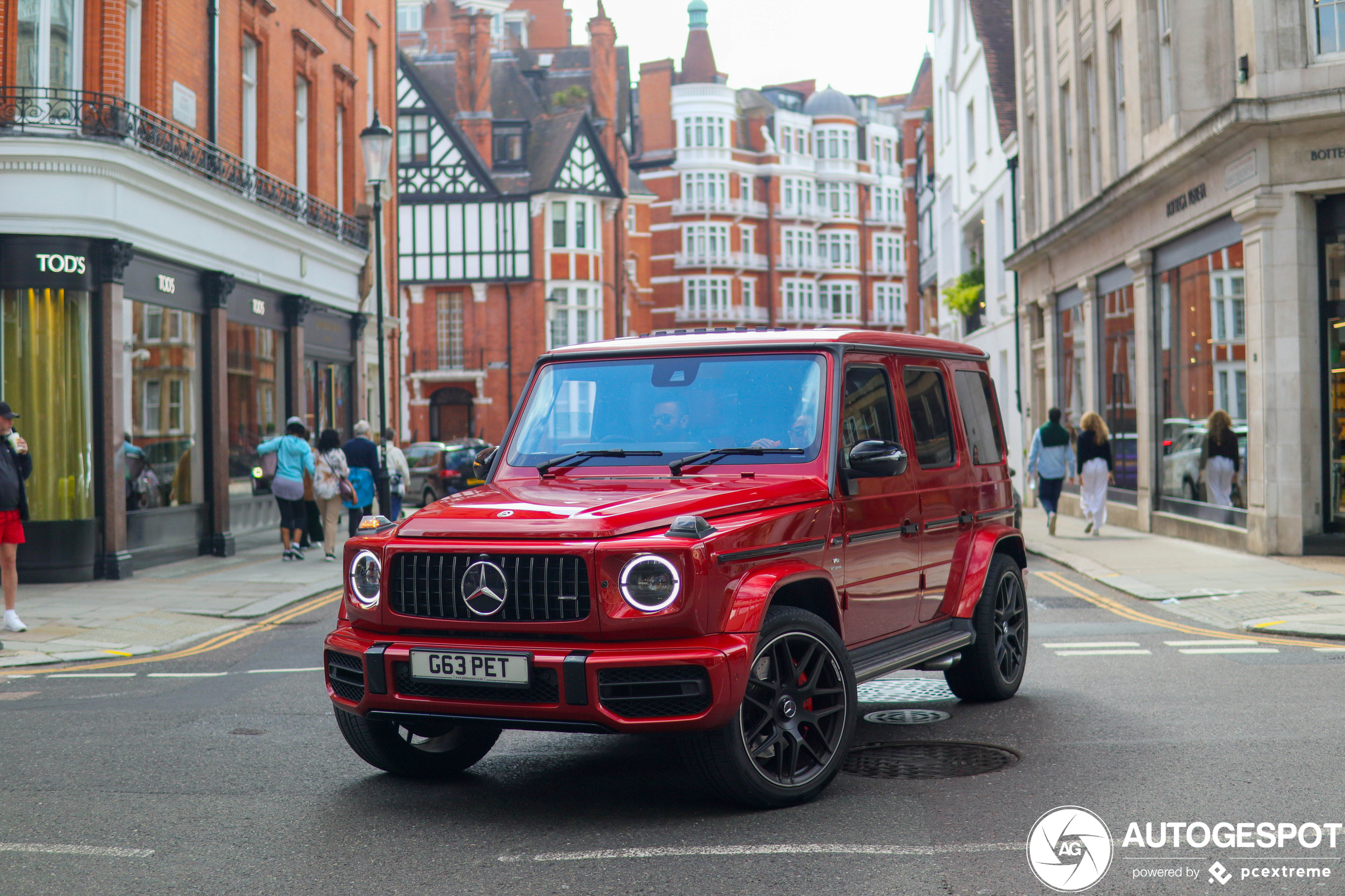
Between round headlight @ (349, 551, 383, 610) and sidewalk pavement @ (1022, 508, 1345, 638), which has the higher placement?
round headlight @ (349, 551, 383, 610)

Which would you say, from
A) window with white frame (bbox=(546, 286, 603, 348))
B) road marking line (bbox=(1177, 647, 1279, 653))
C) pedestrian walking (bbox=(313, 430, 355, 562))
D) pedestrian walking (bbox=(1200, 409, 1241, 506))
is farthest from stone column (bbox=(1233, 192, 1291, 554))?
window with white frame (bbox=(546, 286, 603, 348))

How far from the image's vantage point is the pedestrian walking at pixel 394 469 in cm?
1970

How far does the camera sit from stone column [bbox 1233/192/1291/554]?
15633 millimetres

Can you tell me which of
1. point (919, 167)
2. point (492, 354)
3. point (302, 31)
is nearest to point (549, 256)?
point (492, 354)

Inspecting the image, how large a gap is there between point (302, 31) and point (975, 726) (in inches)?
784

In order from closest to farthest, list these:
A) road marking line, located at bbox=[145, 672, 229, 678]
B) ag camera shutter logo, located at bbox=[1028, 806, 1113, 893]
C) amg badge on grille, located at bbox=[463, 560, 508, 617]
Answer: ag camera shutter logo, located at bbox=[1028, 806, 1113, 893]
amg badge on grille, located at bbox=[463, 560, 508, 617]
road marking line, located at bbox=[145, 672, 229, 678]

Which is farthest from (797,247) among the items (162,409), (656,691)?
(656,691)

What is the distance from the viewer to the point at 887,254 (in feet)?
300

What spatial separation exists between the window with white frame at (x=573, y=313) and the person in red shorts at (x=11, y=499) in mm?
46803

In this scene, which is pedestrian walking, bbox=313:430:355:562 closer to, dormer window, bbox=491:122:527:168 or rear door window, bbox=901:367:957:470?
rear door window, bbox=901:367:957:470

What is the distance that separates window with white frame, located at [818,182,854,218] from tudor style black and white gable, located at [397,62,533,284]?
117 feet

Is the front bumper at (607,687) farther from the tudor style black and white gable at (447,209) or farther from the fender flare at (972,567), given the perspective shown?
the tudor style black and white gable at (447,209)

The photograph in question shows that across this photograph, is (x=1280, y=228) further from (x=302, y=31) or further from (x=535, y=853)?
(x=302, y=31)

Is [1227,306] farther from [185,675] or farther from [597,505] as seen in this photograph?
[597,505]
